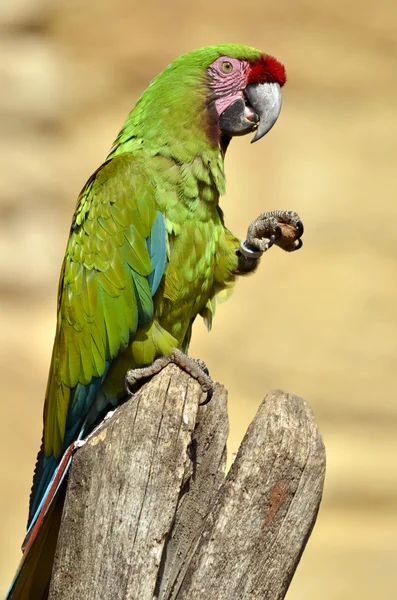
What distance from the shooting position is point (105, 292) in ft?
8.82

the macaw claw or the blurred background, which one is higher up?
the blurred background

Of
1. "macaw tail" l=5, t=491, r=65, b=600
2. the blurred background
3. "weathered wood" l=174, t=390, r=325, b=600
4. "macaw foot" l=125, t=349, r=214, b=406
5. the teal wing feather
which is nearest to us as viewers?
"weathered wood" l=174, t=390, r=325, b=600

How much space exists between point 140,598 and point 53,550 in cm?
48

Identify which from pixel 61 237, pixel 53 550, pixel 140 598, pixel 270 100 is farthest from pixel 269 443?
pixel 61 237

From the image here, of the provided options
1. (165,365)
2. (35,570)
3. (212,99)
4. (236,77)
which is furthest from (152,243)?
(35,570)

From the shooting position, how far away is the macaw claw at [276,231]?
9.39 ft

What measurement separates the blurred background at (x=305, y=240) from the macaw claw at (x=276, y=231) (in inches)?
97.6

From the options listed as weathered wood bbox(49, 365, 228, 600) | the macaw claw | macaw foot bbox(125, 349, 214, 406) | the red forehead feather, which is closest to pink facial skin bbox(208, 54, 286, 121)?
the red forehead feather

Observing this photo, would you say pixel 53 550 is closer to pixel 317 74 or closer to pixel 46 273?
pixel 46 273

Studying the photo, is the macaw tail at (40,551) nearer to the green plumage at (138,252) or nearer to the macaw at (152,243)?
the macaw at (152,243)

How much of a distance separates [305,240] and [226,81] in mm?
2600

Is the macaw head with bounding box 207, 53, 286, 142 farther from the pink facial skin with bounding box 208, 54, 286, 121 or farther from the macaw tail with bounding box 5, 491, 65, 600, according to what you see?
the macaw tail with bounding box 5, 491, 65, 600

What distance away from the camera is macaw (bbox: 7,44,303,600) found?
105 inches

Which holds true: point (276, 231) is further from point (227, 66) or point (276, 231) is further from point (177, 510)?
point (177, 510)
